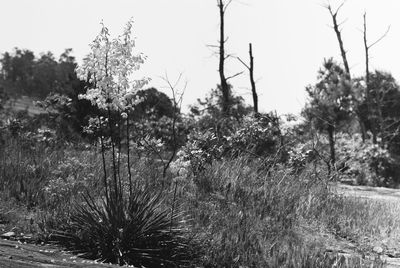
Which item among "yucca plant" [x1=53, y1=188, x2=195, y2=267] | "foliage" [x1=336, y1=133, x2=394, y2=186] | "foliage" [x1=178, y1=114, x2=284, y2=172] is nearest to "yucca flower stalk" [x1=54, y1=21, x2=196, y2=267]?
"yucca plant" [x1=53, y1=188, x2=195, y2=267]

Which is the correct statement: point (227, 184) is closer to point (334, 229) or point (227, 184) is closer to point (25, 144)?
point (334, 229)

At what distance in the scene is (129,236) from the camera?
6371 millimetres

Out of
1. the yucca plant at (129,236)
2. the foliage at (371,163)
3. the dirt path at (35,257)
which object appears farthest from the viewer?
the foliage at (371,163)

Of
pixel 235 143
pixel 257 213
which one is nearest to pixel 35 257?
pixel 257 213

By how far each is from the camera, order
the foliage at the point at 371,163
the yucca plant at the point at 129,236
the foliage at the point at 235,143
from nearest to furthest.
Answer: the yucca plant at the point at 129,236
the foliage at the point at 235,143
the foliage at the point at 371,163

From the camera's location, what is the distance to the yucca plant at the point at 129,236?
629 cm

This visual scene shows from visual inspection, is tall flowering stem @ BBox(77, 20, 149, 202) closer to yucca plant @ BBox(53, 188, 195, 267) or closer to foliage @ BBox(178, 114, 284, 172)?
yucca plant @ BBox(53, 188, 195, 267)

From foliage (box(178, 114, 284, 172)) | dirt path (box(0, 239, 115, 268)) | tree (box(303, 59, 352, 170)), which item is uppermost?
tree (box(303, 59, 352, 170))

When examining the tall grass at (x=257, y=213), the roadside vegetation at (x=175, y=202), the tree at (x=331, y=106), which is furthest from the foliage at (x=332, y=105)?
the tall grass at (x=257, y=213)

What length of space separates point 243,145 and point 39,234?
23.7ft

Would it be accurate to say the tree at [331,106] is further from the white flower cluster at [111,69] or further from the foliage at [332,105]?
the white flower cluster at [111,69]

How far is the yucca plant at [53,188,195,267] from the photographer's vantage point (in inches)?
247

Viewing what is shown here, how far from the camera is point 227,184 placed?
9.82 meters

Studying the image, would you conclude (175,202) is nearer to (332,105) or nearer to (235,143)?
(235,143)
